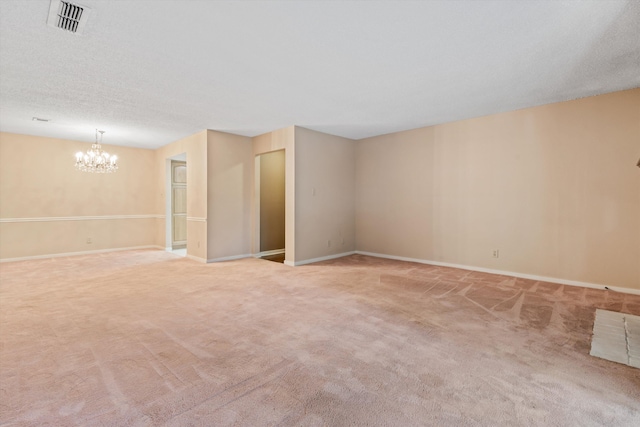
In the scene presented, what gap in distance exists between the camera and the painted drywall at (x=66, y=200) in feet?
20.3

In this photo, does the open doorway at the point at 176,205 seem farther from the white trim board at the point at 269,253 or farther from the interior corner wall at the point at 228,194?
the white trim board at the point at 269,253

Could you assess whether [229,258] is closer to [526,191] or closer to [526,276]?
[526,276]

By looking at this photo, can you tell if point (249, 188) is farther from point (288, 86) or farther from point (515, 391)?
point (515, 391)

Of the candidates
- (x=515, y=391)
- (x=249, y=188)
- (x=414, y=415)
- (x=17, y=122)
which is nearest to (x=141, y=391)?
(x=414, y=415)

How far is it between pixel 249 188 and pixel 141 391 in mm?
5188

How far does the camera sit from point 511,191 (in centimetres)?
479

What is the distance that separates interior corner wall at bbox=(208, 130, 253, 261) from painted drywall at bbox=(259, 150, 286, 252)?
0.42m

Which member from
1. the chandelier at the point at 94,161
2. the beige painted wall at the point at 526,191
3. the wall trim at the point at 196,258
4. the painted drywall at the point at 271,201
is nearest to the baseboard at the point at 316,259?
the beige painted wall at the point at 526,191

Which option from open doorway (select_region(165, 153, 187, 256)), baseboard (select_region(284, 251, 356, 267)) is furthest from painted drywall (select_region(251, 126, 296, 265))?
open doorway (select_region(165, 153, 187, 256))

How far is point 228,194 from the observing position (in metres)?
6.34

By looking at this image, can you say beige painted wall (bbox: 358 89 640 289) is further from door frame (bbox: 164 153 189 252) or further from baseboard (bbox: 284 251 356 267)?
door frame (bbox: 164 153 189 252)

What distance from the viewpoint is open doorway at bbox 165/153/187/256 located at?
303 inches

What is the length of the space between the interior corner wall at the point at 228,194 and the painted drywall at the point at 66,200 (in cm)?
325

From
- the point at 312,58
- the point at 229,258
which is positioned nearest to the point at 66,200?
the point at 229,258
